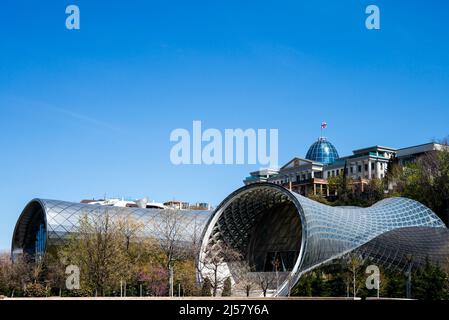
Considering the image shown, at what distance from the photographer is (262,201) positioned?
68.5 m

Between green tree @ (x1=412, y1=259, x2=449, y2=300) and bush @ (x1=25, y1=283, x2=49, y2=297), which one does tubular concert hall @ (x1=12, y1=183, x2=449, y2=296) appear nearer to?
green tree @ (x1=412, y1=259, x2=449, y2=300)

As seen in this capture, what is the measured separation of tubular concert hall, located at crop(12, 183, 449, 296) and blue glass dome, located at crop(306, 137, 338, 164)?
47.7m

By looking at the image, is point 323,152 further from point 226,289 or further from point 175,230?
point 226,289

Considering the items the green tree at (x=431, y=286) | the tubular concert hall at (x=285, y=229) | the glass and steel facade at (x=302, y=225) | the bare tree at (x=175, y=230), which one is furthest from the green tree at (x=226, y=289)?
the green tree at (x=431, y=286)

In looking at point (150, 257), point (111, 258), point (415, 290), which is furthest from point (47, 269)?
point (415, 290)

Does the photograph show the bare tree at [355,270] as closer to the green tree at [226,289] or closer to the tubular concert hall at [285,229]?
the tubular concert hall at [285,229]

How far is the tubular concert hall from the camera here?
52.0 meters

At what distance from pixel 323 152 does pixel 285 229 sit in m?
59.3

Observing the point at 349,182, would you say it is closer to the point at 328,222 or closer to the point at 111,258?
the point at 328,222

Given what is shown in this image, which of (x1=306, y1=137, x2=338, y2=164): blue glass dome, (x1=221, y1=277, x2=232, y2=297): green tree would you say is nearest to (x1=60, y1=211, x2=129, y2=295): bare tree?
(x1=221, y1=277, x2=232, y2=297): green tree

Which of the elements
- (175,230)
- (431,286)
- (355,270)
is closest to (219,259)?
(175,230)

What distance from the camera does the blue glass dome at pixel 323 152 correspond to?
412 ft

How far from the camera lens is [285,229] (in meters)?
69.6

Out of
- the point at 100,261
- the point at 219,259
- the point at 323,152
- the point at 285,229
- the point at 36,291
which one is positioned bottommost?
the point at 36,291
